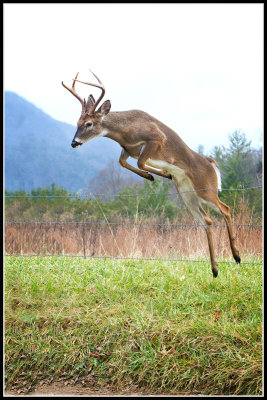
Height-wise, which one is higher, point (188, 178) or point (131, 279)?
point (188, 178)

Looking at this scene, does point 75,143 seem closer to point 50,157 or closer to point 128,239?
point 128,239

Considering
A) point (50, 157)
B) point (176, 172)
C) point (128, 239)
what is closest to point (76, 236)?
point (128, 239)

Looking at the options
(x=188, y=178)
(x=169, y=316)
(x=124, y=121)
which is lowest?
(x=169, y=316)

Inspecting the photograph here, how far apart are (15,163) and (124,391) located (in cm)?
3940

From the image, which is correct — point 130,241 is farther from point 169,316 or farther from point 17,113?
point 17,113

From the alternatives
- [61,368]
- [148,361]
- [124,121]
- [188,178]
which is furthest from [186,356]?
[124,121]

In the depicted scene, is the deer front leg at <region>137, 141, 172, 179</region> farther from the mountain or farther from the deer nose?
the mountain

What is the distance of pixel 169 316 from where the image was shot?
3.93 m

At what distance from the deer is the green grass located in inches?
17.0

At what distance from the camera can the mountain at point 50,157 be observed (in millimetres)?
40281

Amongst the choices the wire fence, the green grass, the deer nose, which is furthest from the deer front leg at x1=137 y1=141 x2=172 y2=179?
the wire fence

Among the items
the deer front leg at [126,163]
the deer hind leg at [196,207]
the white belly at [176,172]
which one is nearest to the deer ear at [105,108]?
the deer front leg at [126,163]

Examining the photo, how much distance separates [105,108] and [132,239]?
92.7 inches

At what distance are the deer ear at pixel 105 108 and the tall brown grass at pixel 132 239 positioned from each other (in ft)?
4.95
